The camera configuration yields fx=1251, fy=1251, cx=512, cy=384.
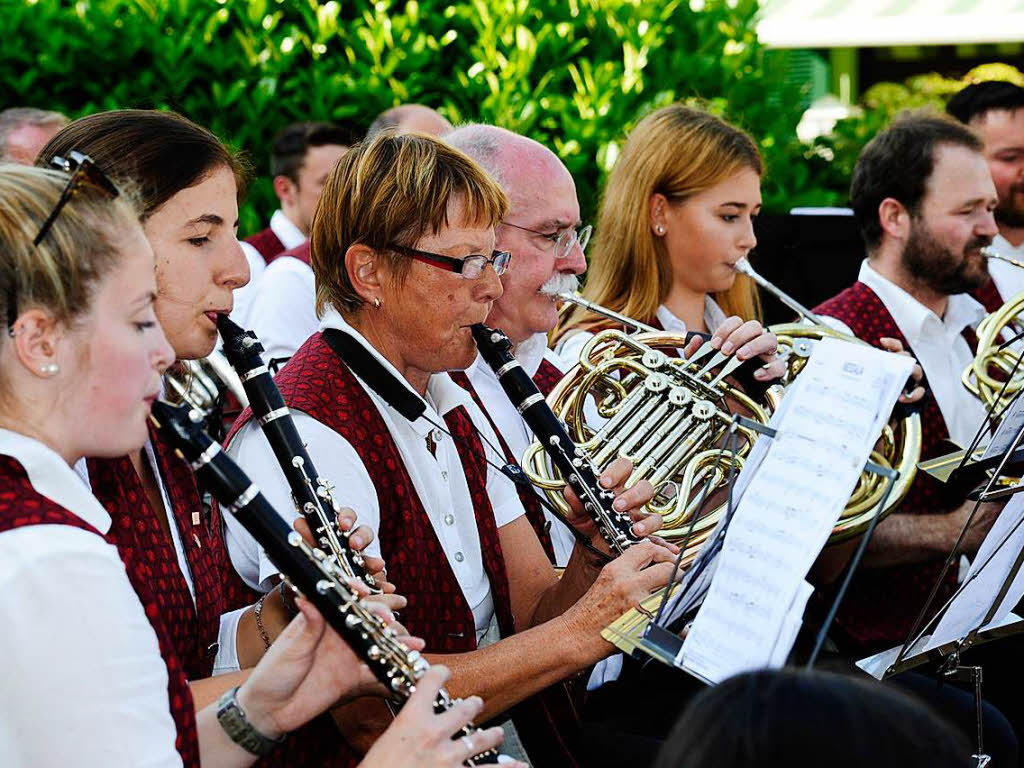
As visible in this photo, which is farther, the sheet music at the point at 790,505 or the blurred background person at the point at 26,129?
the blurred background person at the point at 26,129

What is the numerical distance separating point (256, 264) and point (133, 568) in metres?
3.62

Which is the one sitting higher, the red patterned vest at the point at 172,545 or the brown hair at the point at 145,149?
the brown hair at the point at 145,149

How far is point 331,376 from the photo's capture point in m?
2.37

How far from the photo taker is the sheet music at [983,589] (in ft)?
7.60

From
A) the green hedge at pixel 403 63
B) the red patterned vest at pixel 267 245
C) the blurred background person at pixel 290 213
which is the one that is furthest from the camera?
the red patterned vest at pixel 267 245

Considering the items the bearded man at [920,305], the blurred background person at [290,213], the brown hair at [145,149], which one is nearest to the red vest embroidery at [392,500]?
the brown hair at [145,149]

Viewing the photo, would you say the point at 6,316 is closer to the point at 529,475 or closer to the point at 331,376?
the point at 331,376

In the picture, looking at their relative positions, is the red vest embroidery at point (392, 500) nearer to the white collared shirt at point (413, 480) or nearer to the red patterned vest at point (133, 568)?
the white collared shirt at point (413, 480)

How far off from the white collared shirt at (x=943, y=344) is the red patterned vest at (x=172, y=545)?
2042mm

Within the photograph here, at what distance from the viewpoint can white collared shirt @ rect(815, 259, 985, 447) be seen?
3719 millimetres

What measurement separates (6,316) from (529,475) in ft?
4.43

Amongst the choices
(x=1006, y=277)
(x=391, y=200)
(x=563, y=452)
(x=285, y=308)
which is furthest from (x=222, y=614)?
(x=1006, y=277)

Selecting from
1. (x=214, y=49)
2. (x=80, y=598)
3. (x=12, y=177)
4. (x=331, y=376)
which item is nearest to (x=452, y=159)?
(x=331, y=376)

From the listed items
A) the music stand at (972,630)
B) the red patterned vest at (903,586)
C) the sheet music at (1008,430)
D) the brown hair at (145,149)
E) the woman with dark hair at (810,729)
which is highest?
the brown hair at (145,149)
